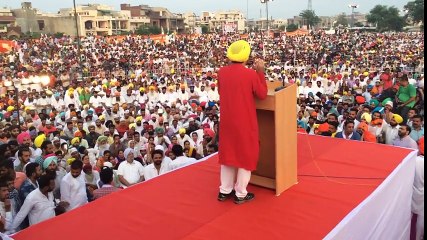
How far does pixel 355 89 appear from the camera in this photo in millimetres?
11539

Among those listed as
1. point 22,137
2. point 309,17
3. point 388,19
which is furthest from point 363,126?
point 309,17

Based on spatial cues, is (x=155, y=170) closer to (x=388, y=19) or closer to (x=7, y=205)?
(x=7, y=205)

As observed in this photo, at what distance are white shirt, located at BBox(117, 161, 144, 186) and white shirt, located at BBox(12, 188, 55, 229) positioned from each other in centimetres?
164

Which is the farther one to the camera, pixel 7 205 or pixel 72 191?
pixel 72 191

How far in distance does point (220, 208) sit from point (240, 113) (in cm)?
74

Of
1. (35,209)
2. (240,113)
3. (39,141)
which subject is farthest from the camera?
(39,141)

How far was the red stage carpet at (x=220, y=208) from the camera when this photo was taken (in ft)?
8.80

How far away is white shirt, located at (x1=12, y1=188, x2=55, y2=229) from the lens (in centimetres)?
356

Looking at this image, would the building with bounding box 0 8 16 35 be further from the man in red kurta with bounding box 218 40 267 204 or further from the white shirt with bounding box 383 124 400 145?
the man in red kurta with bounding box 218 40 267 204

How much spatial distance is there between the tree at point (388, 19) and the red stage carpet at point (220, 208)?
51858mm

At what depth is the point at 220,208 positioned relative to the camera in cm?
302

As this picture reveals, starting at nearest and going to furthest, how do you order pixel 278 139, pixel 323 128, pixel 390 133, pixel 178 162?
pixel 278 139
pixel 178 162
pixel 390 133
pixel 323 128

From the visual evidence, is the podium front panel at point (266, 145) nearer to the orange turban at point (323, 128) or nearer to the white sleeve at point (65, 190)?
the white sleeve at point (65, 190)

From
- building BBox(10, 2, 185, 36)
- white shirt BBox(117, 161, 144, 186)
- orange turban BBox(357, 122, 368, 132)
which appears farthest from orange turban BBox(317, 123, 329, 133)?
building BBox(10, 2, 185, 36)
